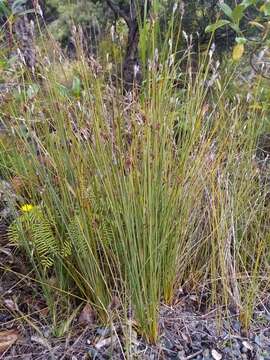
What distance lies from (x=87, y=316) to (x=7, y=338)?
225 millimetres

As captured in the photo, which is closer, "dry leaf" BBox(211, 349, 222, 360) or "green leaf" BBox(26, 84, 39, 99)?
"dry leaf" BBox(211, 349, 222, 360)

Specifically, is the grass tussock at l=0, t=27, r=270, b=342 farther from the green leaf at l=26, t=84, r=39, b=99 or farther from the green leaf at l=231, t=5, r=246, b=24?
the green leaf at l=231, t=5, r=246, b=24

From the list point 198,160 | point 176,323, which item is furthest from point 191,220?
point 176,323

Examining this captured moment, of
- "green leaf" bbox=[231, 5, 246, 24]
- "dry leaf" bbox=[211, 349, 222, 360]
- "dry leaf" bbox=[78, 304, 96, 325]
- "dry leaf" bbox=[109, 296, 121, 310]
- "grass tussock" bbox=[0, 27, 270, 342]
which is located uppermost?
"green leaf" bbox=[231, 5, 246, 24]

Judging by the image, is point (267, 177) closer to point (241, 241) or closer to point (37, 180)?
point (241, 241)

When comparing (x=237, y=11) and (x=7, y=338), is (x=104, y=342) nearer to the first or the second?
(x=7, y=338)

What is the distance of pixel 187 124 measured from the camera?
1316 mm

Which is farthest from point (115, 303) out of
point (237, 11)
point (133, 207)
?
point (237, 11)

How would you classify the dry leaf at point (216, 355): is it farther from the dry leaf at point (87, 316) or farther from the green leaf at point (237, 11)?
the green leaf at point (237, 11)

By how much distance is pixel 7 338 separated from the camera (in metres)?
1.19

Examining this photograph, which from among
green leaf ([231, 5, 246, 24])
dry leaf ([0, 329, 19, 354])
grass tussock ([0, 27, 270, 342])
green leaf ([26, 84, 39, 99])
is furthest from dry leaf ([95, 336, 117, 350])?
green leaf ([231, 5, 246, 24])

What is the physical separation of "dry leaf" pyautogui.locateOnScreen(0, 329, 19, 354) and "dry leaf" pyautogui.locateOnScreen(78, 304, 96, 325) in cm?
18

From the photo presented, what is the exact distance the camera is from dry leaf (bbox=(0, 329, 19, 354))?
116 cm

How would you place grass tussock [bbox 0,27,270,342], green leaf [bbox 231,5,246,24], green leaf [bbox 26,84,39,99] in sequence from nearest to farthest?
grass tussock [bbox 0,27,270,342], green leaf [bbox 26,84,39,99], green leaf [bbox 231,5,246,24]
